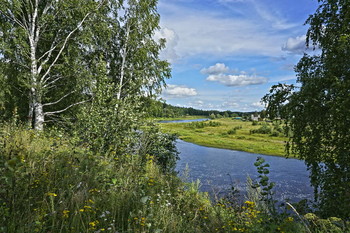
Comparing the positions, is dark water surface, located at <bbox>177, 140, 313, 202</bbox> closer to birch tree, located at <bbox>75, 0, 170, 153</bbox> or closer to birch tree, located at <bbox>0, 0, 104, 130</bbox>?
birch tree, located at <bbox>75, 0, 170, 153</bbox>

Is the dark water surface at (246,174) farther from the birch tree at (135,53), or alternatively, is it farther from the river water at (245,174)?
the birch tree at (135,53)

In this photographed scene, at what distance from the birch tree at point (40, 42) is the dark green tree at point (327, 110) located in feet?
29.5

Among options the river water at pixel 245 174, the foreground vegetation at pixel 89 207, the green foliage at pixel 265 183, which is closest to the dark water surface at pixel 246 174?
the river water at pixel 245 174

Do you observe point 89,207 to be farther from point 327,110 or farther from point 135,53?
point 135,53

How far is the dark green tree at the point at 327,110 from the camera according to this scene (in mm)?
5434

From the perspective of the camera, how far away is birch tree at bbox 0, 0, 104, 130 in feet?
29.0

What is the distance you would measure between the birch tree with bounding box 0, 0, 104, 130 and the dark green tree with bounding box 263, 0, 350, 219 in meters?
8.99

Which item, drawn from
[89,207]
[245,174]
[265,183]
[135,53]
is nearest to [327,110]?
[265,183]

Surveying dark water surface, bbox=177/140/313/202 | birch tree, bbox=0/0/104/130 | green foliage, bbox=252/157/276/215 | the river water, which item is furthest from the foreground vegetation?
the river water

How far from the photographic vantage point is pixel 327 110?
19.6 feet

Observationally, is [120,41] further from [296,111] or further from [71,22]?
[296,111]

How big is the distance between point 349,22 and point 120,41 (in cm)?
1188

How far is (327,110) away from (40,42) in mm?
12857

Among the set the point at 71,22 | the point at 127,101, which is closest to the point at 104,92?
the point at 127,101
